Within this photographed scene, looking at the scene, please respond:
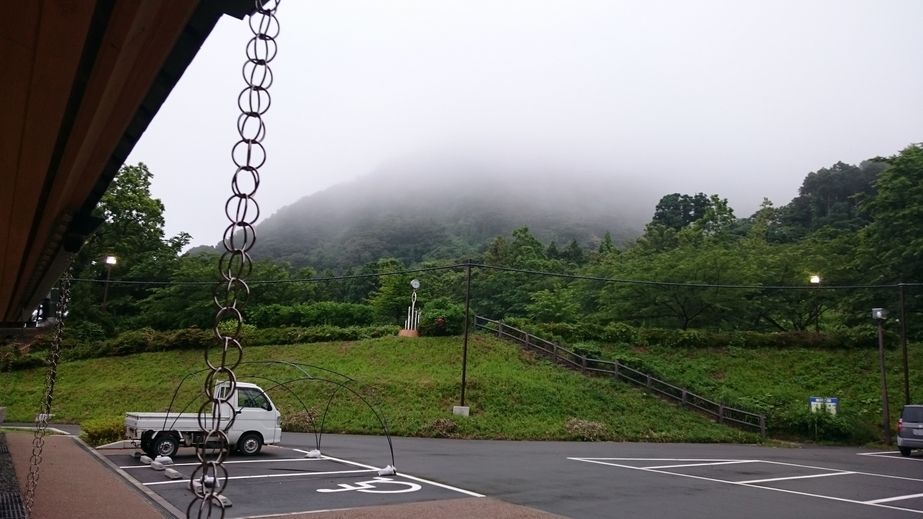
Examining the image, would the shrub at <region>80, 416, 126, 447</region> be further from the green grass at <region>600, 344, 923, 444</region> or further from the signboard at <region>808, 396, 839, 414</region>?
the signboard at <region>808, 396, 839, 414</region>

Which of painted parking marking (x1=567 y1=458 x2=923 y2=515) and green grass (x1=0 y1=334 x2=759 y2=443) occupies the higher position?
green grass (x1=0 y1=334 x2=759 y2=443)

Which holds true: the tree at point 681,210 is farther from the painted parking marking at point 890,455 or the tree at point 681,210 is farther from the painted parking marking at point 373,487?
the painted parking marking at point 373,487

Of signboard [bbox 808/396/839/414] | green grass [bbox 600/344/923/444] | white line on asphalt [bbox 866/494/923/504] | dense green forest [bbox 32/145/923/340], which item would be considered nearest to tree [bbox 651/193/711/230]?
dense green forest [bbox 32/145/923/340]

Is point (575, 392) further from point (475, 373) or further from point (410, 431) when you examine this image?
point (410, 431)

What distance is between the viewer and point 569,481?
11469mm

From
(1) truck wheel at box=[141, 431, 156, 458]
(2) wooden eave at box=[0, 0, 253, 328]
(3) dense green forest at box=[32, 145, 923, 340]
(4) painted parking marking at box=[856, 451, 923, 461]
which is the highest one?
(3) dense green forest at box=[32, 145, 923, 340]

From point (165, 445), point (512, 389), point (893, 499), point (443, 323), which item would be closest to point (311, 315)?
point (443, 323)

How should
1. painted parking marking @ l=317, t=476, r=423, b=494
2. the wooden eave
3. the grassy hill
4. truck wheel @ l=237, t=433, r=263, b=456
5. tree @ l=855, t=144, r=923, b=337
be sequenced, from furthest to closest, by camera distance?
tree @ l=855, t=144, r=923, b=337
the grassy hill
truck wheel @ l=237, t=433, r=263, b=456
painted parking marking @ l=317, t=476, r=423, b=494
the wooden eave

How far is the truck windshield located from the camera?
45.4 ft

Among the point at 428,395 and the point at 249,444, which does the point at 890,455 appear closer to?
the point at 428,395

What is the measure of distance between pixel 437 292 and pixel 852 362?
29.1 m

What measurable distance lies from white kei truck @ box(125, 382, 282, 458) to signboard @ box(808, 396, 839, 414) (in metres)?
20.1

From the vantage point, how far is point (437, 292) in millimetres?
48781

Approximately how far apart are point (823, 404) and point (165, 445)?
74.5ft
